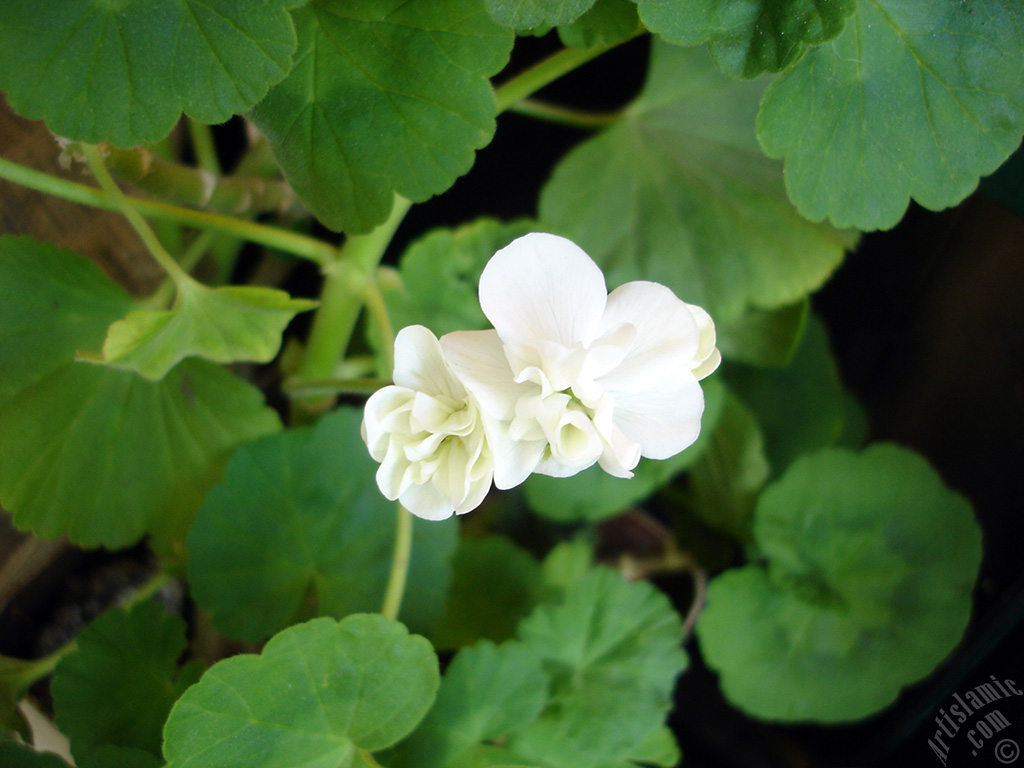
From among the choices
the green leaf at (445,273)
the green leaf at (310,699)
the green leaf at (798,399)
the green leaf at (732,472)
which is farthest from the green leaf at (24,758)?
the green leaf at (798,399)

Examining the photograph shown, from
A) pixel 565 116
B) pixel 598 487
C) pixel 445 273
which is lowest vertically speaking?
pixel 598 487

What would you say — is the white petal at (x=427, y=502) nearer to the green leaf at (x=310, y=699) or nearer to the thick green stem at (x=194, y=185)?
the green leaf at (x=310, y=699)

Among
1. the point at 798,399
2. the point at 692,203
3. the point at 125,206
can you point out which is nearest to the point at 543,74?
the point at 692,203

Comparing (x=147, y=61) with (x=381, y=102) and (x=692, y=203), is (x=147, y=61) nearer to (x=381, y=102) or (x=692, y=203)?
(x=381, y=102)

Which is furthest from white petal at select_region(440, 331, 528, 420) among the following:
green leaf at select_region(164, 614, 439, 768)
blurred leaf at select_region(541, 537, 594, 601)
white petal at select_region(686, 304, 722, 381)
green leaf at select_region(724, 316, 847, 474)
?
green leaf at select_region(724, 316, 847, 474)

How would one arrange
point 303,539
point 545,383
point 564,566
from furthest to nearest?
point 564,566 → point 303,539 → point 545,383

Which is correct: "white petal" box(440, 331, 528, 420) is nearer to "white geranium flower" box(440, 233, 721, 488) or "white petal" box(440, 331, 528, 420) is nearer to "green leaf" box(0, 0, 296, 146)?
"white geranium flower" box(440, 233, 721, 488)

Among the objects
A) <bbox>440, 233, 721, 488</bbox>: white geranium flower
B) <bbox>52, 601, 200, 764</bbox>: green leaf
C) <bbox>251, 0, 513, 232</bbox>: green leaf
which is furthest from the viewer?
<bbox>52, 601, 200, 764</bbox>: green leaf

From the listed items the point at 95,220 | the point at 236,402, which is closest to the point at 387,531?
the point at 236,402
